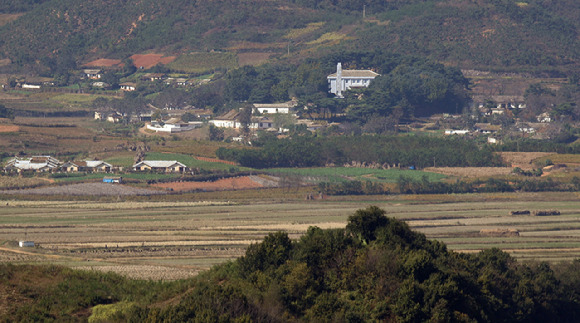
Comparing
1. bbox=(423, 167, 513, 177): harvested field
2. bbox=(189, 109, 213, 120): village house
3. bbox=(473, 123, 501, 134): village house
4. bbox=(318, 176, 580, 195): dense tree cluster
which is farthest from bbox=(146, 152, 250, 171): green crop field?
bbox=(473, 123, 501, 134): village house

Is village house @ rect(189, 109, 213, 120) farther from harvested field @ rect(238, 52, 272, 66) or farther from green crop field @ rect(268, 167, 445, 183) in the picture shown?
green crop field @ rect(268, 167, 445, 183)

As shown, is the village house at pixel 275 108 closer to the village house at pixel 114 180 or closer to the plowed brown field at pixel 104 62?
the village house at pixel 114 180

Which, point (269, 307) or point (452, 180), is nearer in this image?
Answer: point (269, 307)

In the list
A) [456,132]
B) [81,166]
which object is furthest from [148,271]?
[456,132]

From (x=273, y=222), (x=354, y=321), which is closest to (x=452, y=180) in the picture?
(x=273, y=222)

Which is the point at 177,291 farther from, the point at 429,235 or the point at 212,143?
the point at 212,143

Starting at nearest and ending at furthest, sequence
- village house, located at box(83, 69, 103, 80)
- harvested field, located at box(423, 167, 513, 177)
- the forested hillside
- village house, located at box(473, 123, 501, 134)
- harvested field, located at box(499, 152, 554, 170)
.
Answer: harvested field, located at box(423, 167, 513, 177)
harvested field, located at box(499, 152, 554, 170)
village house, located at box(473, 123, 501, 134)
village house, located at box(83, 69, 103, 80)
the forested hillside

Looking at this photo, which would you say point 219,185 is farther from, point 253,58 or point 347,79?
point 253,58
